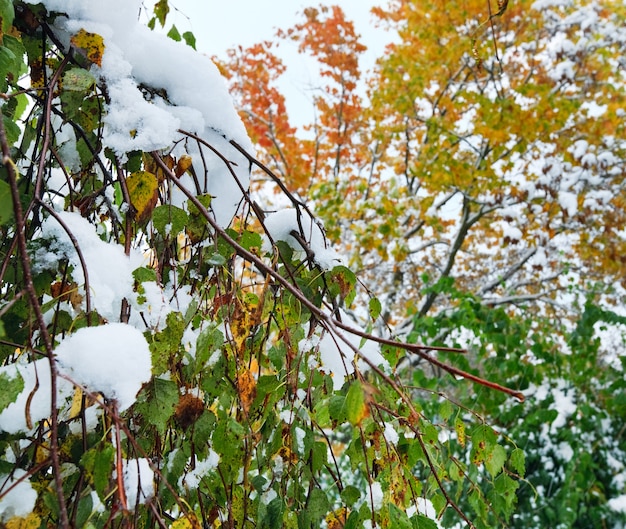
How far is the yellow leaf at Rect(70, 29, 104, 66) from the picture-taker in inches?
25.2

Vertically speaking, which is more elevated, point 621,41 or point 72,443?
Result: point 621,41

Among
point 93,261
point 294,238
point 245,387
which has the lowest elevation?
point 245,387

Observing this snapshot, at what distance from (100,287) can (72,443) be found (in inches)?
7.0

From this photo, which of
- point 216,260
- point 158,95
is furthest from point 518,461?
point 158,95

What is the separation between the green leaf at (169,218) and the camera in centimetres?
65

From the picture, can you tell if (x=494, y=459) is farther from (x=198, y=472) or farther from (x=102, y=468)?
(x=102, y=468)

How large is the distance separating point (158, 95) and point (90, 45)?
15cm

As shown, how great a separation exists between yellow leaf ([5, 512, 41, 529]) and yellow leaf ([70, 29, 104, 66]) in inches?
21.0

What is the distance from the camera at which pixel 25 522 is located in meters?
0.48

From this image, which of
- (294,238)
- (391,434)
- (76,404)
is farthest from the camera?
(294,238)

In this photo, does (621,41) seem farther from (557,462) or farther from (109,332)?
(109,332)

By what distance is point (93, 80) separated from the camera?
0.59 m

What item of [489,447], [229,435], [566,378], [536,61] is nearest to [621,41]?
[536,61]

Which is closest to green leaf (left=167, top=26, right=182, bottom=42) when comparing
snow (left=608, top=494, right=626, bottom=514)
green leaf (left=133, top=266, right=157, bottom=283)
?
green leaf (left=133, top=266, right=157, bottom=283)
